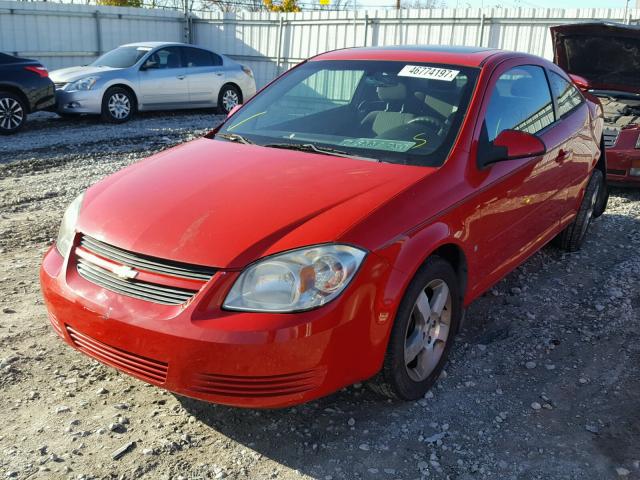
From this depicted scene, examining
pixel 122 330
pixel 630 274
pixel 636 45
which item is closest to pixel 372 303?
pixel 122 330

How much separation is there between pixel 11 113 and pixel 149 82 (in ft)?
9.00

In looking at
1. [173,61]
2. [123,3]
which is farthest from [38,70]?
[123,3]

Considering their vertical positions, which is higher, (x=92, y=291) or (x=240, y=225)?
(x=240, y=225)

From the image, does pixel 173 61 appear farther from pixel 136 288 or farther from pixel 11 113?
pixel 136 288

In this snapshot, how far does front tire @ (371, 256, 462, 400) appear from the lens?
2.83 m

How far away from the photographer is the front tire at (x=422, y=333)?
283cm

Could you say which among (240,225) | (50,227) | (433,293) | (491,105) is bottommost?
(50,227)

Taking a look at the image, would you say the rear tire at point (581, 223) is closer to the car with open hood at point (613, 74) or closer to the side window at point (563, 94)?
the side window at point (563, 94)

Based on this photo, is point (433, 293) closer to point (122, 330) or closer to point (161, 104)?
point (122, 330)

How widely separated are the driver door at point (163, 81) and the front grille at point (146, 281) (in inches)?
389

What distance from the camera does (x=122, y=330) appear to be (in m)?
2.55

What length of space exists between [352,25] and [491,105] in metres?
14.1

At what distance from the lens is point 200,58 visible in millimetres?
13094

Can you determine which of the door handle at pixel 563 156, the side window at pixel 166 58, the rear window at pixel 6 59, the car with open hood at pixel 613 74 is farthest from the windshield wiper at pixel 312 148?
the side window at pixel 166 58
